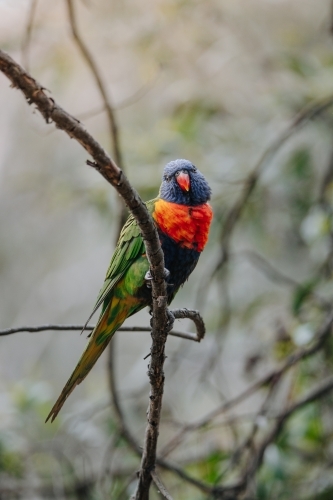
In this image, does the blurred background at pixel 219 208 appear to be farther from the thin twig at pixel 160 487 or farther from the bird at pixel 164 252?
the thin twig at pixel 160 487

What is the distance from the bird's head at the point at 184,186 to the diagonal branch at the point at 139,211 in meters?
0.77

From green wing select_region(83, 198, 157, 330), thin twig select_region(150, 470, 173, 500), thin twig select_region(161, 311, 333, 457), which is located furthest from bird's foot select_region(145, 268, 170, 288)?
thin twig select_region(161, 311, 333, 457)

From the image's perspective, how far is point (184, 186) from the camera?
248 cm

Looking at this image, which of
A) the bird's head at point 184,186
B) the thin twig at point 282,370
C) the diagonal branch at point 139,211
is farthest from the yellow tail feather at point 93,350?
→ the thin twig at point 282,370

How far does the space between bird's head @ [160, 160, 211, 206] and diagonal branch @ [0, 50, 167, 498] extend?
0.77 meters

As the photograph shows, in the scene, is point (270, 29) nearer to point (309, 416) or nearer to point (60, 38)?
point (60, 38)

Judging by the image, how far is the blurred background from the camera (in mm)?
3635

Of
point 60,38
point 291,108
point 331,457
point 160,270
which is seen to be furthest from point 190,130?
point 160,270

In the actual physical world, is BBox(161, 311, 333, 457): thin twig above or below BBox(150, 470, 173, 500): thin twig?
above

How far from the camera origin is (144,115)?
18.6 ft

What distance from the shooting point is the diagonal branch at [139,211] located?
Result: 114cm

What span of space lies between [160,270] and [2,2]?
2571mm

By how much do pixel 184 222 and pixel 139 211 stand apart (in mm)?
1026

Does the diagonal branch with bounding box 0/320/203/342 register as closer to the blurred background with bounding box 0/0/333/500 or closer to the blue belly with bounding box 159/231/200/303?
the blue belly with bounding box 159/231/200/303
